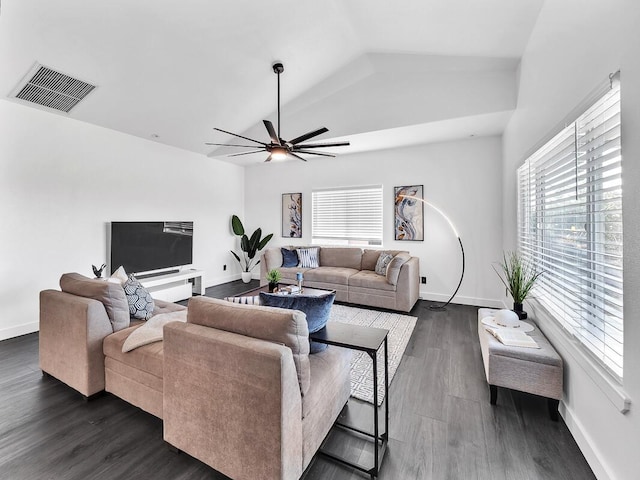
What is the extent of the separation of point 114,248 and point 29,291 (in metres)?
0.98

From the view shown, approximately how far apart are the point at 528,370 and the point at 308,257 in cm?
380

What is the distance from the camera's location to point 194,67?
3.42 m

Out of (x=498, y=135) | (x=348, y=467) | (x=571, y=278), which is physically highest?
(x=498, y=135)

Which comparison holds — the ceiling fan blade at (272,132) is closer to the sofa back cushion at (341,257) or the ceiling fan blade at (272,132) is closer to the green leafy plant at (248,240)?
the sofa back cushion at (341,257)

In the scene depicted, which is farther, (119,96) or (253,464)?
(119,96)

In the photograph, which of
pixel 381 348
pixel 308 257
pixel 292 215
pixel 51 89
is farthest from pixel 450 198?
pixel 51 89

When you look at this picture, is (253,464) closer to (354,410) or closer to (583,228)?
(354,410)

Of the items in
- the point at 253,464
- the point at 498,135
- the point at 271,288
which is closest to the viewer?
the point at 253,464

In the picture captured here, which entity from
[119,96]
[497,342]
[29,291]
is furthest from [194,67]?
[497,342]

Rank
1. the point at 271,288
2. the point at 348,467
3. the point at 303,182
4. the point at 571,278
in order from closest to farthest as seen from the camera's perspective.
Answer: the point at 348,467
the point at 571,278
the point at 271,288
the point at 303,182

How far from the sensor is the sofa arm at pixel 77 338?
2027 mm

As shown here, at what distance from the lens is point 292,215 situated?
241 inches

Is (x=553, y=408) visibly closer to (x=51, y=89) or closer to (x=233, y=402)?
(x=233, y=402)

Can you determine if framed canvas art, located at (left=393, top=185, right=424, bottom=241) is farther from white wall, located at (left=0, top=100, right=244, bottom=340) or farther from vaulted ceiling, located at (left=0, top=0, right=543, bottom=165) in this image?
white wall, located at (left=0, top=100, right=244, bottom=340)
